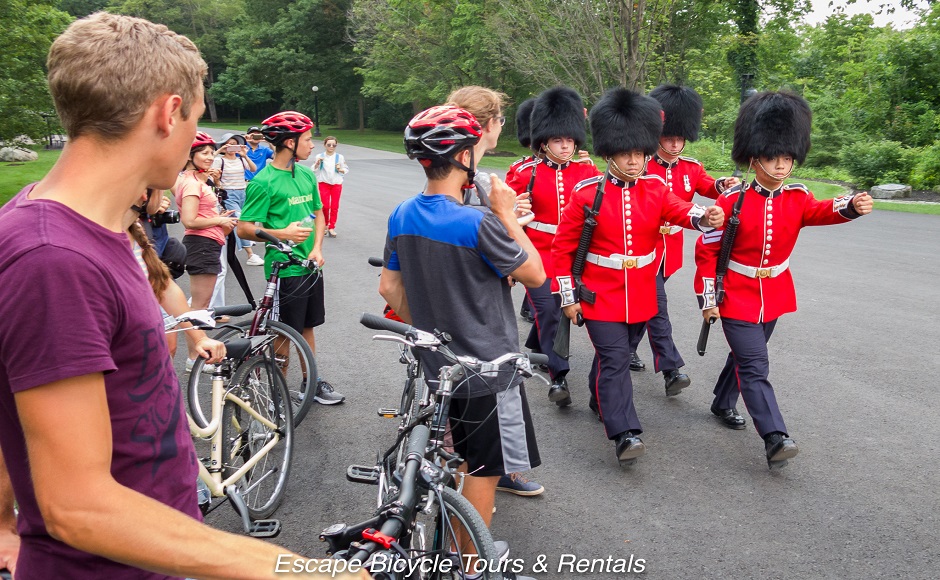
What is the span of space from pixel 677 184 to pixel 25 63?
13.2 m

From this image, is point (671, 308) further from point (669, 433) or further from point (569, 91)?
point (669, 433)

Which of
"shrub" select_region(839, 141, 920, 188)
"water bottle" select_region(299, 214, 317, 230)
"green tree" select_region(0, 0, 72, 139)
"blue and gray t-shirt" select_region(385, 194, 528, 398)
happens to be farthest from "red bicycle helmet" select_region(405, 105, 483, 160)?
"shrub" select_region(839, 141, 920, 188)

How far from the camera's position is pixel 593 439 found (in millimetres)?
5254

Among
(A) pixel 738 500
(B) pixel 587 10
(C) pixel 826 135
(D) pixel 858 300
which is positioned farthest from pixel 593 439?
(C) pixel 826 135

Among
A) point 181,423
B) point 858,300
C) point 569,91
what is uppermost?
point 569,91

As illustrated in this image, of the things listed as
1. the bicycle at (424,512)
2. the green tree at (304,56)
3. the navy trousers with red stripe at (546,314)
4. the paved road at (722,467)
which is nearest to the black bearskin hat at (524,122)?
the paved road at (722,467)

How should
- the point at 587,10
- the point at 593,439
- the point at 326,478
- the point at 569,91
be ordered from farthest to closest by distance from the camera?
the point at 587,10 < the point at 569,91 < the point at 593,439 < the point at 326,478

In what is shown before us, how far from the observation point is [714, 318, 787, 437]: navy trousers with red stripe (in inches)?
186

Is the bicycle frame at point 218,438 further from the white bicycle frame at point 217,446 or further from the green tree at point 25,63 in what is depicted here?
the green tree at point 25,63

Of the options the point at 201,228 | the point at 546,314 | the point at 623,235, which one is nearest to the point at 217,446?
the point at 623,235

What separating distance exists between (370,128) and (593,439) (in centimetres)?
5832

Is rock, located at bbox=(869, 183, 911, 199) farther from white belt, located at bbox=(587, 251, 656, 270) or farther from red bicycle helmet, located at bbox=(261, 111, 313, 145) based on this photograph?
red bicycle helmet, located at bbox=(261, 111, 313, 145)

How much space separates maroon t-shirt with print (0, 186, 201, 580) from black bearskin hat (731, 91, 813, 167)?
4.39 m

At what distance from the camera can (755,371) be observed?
15.8 feet
